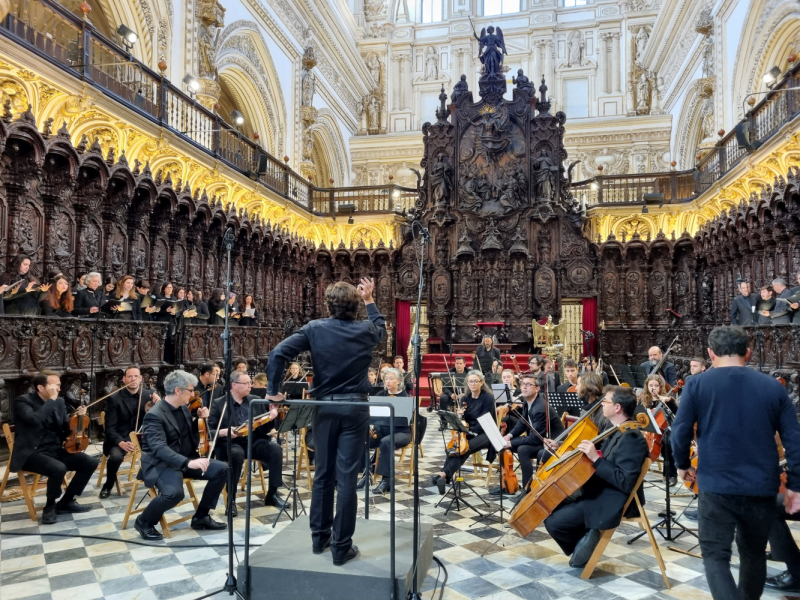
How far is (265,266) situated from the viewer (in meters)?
15.6

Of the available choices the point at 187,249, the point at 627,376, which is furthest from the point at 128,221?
the point at 627,376

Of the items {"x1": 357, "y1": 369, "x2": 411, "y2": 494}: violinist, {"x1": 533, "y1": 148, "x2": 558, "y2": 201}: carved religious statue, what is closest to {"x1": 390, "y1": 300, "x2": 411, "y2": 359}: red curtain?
{"x1": 533, "y1": 148, "x2": 558, "y2": 201}: carved religious statue

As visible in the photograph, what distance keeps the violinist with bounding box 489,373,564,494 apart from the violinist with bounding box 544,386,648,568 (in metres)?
1.44

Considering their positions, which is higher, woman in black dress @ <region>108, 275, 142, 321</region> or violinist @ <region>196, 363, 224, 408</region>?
woman in black dress @ <region>108, 275, 142, 321</region>

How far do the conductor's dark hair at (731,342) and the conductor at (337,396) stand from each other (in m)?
1.80

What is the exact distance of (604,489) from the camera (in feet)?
12.2

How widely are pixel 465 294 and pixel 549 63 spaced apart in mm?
13553

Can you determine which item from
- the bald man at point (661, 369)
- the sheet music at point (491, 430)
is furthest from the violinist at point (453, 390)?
the bald man at point (661, 369)

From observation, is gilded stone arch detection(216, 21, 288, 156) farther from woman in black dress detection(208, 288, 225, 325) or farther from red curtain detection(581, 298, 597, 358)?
red curtain detection(581, 298, 597, 358)

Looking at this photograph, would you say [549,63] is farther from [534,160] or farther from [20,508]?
[20,508]

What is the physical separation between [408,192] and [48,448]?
15117 mm

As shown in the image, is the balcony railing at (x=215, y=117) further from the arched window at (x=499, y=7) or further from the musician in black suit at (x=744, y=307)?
the arched window at (x=499, y=7)

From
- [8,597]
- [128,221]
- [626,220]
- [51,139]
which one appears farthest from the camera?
[626,220]

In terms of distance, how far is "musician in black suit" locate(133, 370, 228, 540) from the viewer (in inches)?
169
